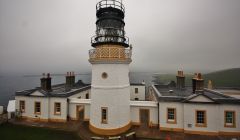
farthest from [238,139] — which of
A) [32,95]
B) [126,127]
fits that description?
[32,95]

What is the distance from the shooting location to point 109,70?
1331 cm

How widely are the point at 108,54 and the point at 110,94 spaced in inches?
150

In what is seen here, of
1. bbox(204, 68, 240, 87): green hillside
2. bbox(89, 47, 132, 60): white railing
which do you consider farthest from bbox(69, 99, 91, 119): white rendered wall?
bbox(204, 68, 240, 87): green hillside

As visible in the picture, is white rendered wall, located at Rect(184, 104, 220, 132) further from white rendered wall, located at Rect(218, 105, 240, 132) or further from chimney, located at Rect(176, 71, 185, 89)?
chimney, located at Rect(176, 71, 185, 89)

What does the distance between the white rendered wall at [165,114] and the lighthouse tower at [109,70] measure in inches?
159

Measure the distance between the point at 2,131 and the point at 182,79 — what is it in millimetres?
23431

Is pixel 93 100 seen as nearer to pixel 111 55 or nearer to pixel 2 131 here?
pixel 111 55

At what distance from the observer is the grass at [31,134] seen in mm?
13242

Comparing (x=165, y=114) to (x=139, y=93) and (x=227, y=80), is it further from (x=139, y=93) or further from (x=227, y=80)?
(x=227, y=80)

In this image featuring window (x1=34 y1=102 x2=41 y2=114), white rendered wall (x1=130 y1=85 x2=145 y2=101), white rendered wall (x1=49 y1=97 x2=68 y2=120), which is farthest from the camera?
white rendered wall (x1=130 y1=85 x2=145 y2=101)

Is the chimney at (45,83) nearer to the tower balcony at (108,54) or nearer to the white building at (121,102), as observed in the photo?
the white building at (121,102)

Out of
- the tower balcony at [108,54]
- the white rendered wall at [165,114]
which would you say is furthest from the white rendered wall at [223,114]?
the tower balcony at [108,54]

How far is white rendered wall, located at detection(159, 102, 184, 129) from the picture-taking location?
14.3 m

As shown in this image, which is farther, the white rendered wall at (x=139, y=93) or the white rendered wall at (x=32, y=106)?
the white rendered wall at (x=139, y=93)
